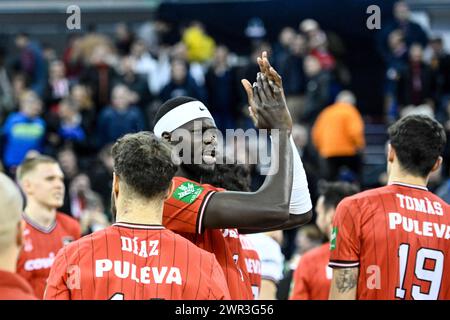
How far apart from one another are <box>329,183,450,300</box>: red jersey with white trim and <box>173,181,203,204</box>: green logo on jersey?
1047 mm

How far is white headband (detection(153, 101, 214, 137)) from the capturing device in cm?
520

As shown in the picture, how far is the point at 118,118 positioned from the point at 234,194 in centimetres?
996

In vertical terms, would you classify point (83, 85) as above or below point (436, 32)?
below

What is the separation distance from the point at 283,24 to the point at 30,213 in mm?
10060

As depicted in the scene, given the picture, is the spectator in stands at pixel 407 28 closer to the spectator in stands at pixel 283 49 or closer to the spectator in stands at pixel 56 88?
the spectator in stands at pixel 283 49

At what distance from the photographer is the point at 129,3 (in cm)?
1952

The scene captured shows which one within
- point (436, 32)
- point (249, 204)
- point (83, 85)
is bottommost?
point (249, 204)

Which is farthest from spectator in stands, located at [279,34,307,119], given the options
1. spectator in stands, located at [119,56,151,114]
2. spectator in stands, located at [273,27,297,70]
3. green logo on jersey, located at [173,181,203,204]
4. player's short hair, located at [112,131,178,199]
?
player's short hair, located at [112,131,178,199]

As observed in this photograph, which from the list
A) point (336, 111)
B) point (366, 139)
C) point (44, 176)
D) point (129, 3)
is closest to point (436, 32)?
point (366, 139)

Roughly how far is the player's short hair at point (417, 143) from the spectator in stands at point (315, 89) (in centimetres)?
921

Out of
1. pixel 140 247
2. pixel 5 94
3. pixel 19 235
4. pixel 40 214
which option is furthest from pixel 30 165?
pixel 5 94

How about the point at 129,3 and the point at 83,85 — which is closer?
the point at 83,85

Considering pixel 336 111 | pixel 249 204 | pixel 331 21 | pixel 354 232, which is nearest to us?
pixel 249 204
